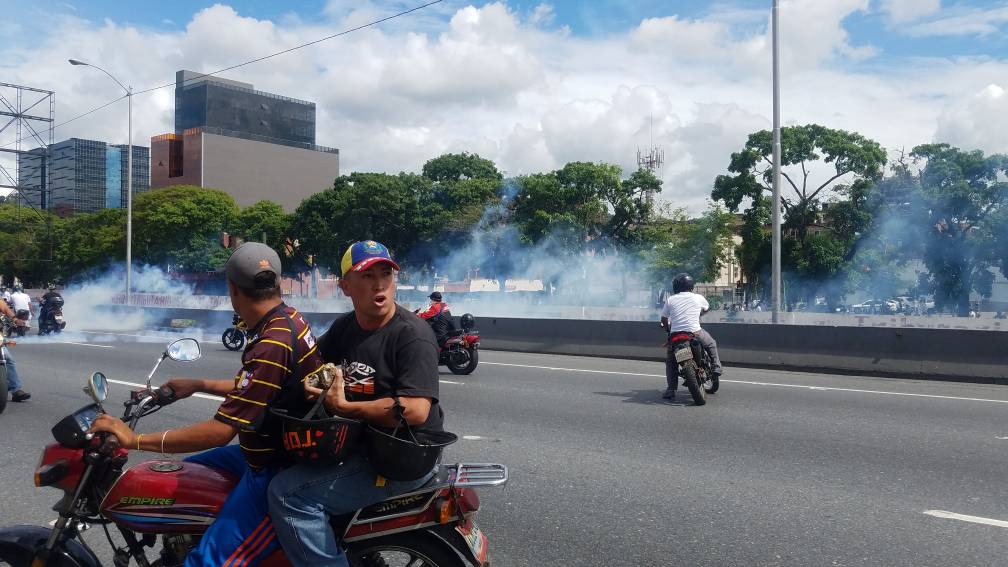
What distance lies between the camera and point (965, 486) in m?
6.27

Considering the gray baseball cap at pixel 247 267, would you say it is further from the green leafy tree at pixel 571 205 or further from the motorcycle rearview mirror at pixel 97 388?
the green leafy tree at pixel 571 205

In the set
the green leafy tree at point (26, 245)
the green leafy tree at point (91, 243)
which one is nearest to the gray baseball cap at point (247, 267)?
the green leafy tree at point (91, 243)

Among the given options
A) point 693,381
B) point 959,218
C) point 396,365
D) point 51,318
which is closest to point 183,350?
point 396,365

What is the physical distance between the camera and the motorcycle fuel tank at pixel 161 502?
2990 millimetres

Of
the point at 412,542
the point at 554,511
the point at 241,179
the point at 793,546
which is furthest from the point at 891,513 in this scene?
the point at 241,179

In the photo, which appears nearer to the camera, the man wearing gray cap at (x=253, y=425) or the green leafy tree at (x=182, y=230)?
the man wearing gray cap at (x=253, y=425)

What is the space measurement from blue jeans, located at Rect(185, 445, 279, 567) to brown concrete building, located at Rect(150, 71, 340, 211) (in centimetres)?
10288

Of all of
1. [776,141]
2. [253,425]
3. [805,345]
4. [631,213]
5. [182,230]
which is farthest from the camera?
[182,230]

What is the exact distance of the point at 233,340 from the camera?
19.4m

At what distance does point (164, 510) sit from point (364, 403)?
0.86 m

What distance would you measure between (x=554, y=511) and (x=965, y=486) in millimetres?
3184

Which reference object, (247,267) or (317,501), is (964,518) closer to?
(317,501)

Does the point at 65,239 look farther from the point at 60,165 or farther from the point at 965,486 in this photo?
the point at 965,486

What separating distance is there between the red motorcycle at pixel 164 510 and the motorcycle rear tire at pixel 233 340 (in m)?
16.8
